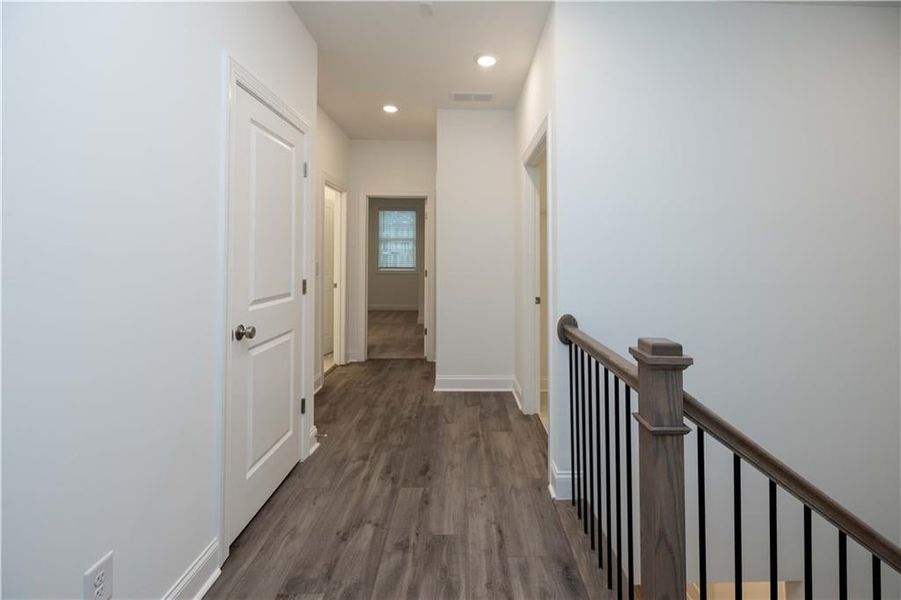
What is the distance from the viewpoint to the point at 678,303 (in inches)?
89.5

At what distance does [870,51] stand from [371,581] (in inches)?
138

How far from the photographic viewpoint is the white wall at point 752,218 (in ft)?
7.37

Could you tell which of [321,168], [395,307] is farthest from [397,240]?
[321,168]

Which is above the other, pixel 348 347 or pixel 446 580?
pixel 348 347

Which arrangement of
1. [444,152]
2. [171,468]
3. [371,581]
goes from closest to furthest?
[171,468] < [371,581] < [444,152]

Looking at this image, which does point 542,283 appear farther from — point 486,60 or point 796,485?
point 796,485

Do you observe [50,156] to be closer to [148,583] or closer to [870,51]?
[148,583]

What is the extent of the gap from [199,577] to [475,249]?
310 cm

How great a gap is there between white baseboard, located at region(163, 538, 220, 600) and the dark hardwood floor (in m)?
0.04

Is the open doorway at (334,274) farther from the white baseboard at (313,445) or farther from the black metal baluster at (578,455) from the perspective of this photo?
the black metal baluster at (578,455)

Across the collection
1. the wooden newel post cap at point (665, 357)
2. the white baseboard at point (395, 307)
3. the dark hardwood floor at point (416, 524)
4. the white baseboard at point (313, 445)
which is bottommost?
the dark hardwood floor at point (416, 524)

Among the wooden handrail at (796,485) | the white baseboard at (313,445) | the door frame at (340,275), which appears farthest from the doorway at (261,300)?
the door frame at (340,275)

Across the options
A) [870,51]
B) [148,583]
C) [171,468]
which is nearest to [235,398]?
[171,468]

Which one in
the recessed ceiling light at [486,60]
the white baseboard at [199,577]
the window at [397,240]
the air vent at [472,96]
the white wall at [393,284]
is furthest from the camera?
the white wall at [393,284]
